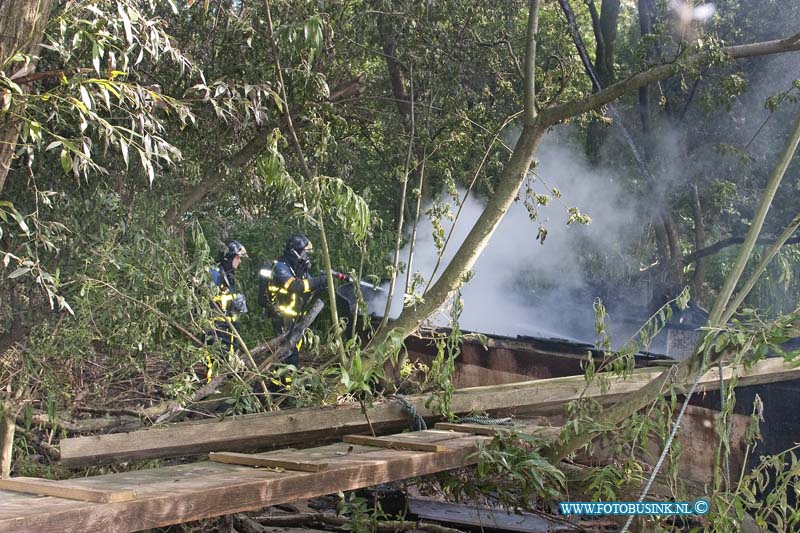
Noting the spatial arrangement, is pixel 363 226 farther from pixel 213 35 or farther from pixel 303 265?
pixel 303 265

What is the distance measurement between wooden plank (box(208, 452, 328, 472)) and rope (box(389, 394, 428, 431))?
1.23 m

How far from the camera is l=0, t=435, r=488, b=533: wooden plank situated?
242 cm

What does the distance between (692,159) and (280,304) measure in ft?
23.5

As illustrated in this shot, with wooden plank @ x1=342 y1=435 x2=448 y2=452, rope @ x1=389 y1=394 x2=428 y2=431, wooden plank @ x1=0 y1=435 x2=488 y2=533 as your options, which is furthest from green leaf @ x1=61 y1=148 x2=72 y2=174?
rope @ x1=389 y1=394 x2=428 y2=431

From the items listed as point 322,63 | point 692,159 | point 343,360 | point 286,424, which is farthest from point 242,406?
point 692,159

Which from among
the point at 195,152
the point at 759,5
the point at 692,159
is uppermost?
the point at 759,5

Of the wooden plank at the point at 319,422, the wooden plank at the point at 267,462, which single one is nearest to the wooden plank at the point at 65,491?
the wooden plank at the point at 267,462

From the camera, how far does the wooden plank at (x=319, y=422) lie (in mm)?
3904

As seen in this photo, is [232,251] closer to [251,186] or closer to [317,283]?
[317,283]

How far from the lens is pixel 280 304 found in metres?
8.08

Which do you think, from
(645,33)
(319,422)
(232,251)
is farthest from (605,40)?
(319,422)

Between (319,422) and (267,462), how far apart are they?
0.95 metres

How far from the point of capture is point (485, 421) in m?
4.64

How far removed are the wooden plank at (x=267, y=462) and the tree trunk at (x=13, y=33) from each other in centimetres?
148
